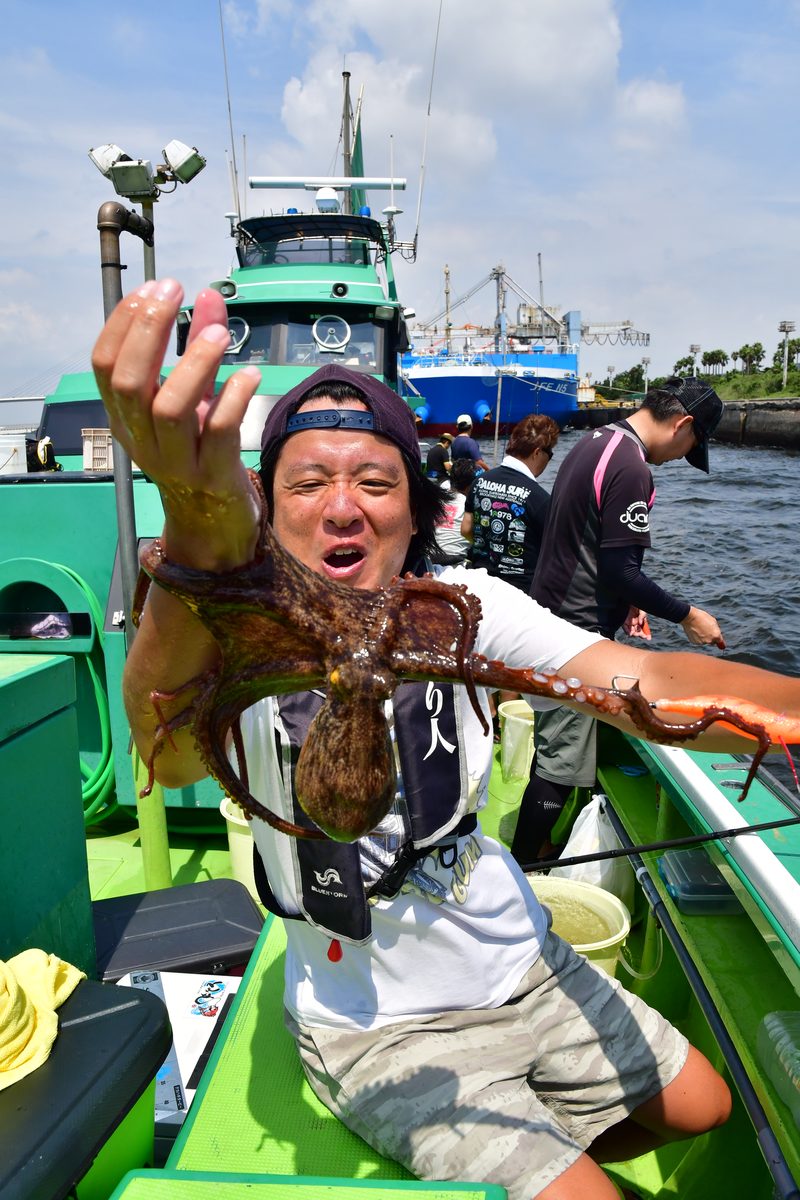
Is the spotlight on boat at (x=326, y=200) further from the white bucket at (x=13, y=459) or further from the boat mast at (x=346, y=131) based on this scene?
the white bucket at (x=13, y=459)

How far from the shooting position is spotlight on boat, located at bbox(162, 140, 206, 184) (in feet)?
11.2

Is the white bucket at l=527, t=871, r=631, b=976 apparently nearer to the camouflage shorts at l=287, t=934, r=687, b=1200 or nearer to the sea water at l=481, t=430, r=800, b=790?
the camouflage shorts at l=287, t=934, r=687, b=1200

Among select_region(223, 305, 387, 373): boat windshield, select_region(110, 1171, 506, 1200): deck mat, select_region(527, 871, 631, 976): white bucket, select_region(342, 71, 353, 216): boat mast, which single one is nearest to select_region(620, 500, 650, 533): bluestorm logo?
select_region(527, 871, 631, 976): white bucket

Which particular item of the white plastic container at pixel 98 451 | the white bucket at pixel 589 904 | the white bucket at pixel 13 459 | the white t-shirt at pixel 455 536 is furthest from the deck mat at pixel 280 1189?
the white t-shirt at pixel 455 536

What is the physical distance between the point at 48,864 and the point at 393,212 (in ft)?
46.2

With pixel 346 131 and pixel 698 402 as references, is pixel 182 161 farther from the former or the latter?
pixel 346 131

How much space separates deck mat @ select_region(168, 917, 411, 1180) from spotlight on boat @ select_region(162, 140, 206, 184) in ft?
11.3

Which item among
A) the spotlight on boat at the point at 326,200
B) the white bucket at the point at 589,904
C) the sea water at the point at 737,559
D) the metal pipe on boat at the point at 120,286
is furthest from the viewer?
the spotlight on boat at the point at 326,200

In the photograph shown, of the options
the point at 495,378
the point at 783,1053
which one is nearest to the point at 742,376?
the point at 495,378

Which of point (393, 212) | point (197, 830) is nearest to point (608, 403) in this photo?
point (393, 212)

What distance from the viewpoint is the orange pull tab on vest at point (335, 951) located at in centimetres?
199

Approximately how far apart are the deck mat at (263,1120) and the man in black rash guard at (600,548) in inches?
88.8

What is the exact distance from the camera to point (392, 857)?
1.98 meters

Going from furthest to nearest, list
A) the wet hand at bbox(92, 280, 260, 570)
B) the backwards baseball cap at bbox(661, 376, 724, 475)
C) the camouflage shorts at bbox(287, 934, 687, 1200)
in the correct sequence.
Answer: the backwards baseball cap at bbox(661, 376, 724, 475), the camouflage shorts at bbox(287, 934, 687, 1200), the wet hand at bbox(92, 280, 260, 570)
